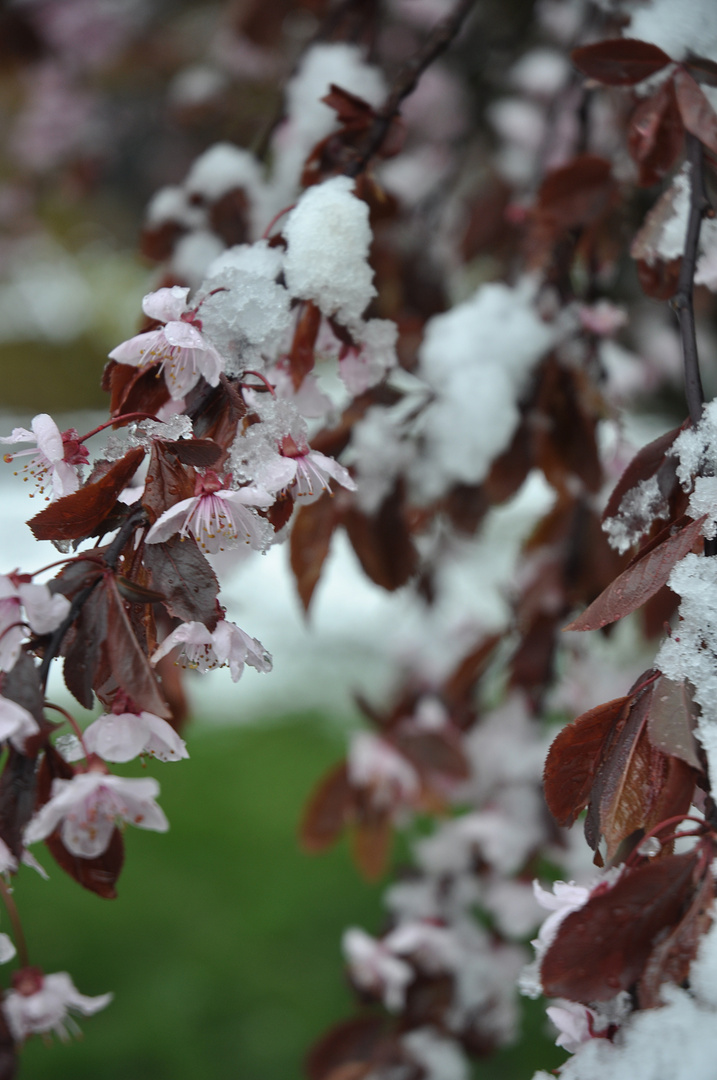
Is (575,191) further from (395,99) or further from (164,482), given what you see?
(164,482)

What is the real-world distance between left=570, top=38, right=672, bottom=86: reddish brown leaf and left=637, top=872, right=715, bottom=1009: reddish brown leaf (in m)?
0.71

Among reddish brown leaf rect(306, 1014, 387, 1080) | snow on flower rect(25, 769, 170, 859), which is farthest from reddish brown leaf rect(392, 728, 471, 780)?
snow on flower rect(25, 769, 170, 859)

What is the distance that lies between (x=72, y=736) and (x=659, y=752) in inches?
16.9

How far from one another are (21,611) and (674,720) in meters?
0.43

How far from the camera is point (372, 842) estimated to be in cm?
148

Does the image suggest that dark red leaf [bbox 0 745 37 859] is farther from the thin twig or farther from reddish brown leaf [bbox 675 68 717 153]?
reddish brown leaf [bbox 675 68 717 153]

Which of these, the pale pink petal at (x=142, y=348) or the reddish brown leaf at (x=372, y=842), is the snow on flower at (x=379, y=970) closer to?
the reddish brown leaf at (x=372, y=842)

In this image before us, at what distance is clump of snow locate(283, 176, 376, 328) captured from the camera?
0.76m

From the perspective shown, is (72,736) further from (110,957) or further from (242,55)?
(242,55)

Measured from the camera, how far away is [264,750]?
3.74 meters

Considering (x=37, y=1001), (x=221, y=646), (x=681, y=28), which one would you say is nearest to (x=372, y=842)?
(x=37, y=1001)

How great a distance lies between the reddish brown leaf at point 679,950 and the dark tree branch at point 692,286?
1.12 ft

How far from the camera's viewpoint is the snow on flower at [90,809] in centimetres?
59

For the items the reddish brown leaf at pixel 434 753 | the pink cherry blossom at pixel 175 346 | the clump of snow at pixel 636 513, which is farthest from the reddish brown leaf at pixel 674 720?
the reddish brown leaf at pixel 434 753
